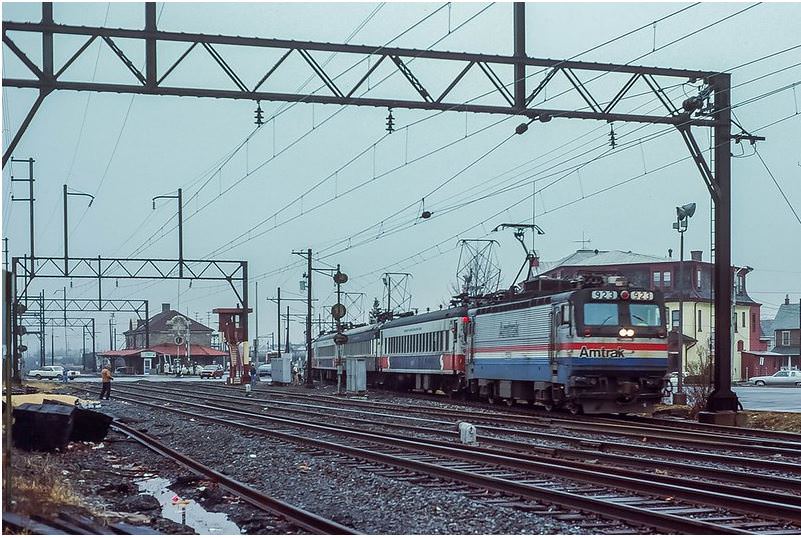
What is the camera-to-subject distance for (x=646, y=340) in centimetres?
2483

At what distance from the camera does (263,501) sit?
12.1m

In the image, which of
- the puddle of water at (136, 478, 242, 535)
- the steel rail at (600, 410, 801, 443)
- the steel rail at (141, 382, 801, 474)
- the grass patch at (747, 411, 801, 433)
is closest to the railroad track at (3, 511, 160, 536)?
the puddle of water at (136, 478, 242, 535)

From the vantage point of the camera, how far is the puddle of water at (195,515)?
10994mm

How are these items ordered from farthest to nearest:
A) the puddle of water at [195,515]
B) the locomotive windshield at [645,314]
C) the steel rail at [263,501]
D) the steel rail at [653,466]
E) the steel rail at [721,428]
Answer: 1. the locomotive windshield at [645,314]
2. the steel rail at [721,428]
3. the steel rail at [653,466]
4. the puddle of water at [195,515]
5. the steel rail at [263,501]

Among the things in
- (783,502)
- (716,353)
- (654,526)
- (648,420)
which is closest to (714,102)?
(716,353)

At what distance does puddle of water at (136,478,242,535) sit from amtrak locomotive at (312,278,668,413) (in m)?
12.5

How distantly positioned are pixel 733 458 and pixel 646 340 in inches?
393

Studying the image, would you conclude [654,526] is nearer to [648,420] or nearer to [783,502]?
[783,502]

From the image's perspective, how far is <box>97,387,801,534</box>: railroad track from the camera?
33.5 ft

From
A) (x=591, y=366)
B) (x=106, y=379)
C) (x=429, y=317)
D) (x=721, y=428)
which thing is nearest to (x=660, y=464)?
(x=721, y=428)

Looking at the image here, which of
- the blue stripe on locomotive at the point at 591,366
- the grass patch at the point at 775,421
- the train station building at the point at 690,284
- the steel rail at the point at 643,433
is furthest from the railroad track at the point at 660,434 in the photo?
the train station building at the point at 690,284

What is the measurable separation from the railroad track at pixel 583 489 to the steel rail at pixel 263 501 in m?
2.54

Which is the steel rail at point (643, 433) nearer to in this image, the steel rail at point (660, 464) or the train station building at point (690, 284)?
the steel rail at point (660, 464)

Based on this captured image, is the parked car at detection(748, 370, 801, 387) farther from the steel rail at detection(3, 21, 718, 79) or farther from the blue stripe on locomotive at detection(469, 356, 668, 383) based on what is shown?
the steel rail at detection(3, 21, 718, 79)
